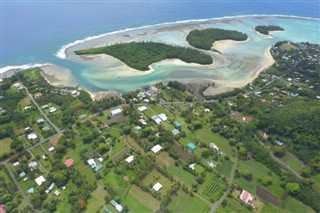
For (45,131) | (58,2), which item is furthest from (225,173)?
(58,2)

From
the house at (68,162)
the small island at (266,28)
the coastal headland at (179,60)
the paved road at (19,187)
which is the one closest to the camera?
the paved road at (19,187)

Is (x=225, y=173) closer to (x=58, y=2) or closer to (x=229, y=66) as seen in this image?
(x=229, y=66)

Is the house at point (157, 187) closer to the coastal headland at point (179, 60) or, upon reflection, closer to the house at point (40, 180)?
the house at point (40, 180)

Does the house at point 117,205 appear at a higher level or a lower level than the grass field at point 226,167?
higher

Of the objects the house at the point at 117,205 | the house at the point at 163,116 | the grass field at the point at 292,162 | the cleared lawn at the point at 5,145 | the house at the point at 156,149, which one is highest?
the cleared lawn at the point at 5,145

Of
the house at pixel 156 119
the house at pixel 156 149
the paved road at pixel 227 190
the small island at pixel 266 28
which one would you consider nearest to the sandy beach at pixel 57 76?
the house at pixel 156 119

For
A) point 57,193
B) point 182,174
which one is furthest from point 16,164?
point 182,174

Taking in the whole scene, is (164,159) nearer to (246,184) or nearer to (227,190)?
(227,190)

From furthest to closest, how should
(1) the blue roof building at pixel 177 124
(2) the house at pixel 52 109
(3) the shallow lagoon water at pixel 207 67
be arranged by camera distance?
(3) the shallow lagoon water at pixel 207 67 → (2) the house at pixel 52 109 → (1) the blue roof building at pixel 177 124
